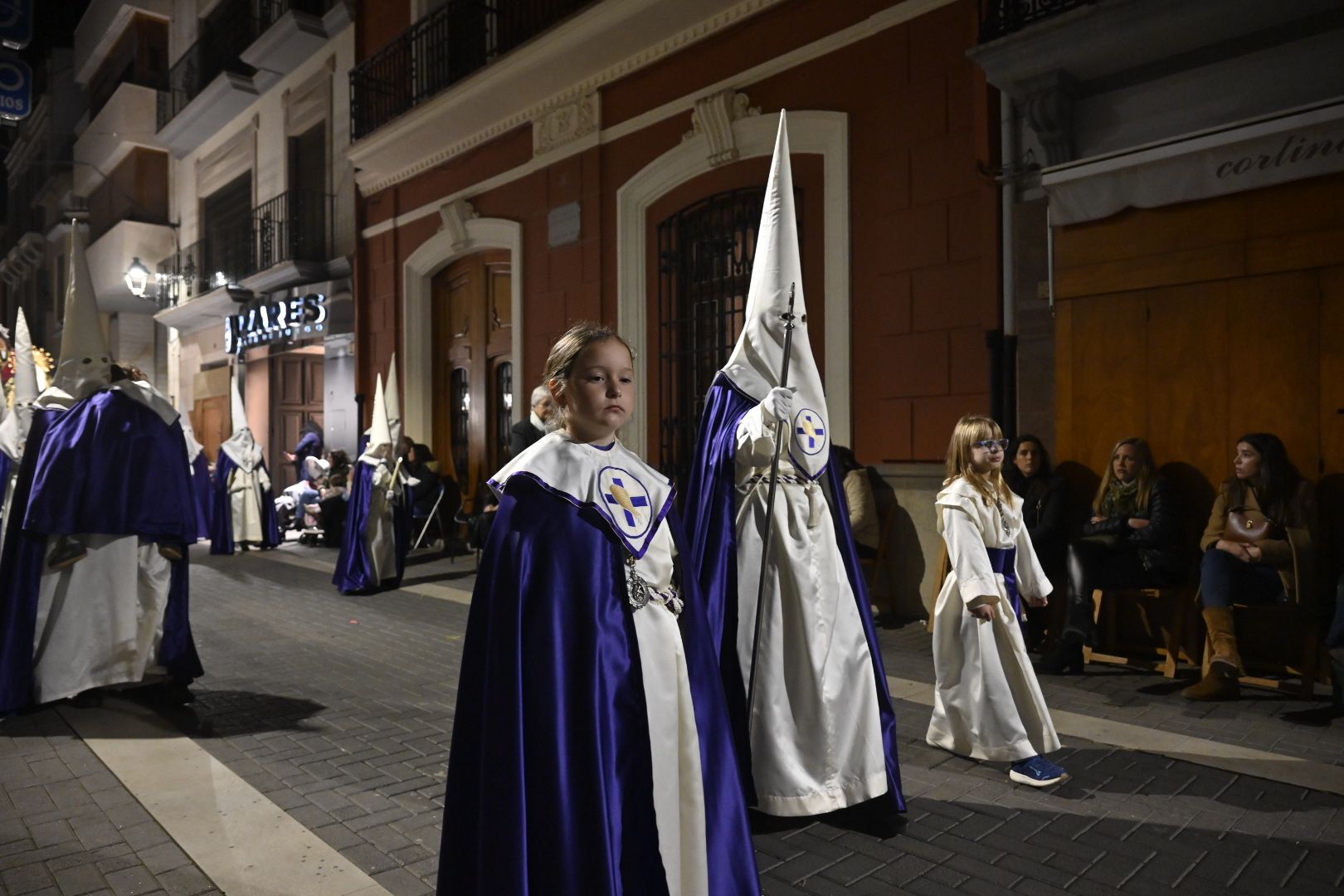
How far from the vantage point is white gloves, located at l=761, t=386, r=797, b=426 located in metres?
3.14

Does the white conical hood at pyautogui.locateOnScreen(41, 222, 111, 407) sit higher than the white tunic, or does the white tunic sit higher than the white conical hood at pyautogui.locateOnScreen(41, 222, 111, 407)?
the white conical hood at pyautogui.locateOnScreen(41, 222, 111, 407)

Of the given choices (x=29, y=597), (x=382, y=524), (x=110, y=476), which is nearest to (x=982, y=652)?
(x=110, y=476)

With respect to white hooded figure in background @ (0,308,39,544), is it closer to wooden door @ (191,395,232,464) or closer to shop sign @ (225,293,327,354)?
shop sign @ (225,293,327,354)

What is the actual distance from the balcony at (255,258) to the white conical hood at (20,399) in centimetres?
826

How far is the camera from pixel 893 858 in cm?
313

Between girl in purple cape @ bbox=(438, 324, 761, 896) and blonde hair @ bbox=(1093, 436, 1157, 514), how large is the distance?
15.1 feet

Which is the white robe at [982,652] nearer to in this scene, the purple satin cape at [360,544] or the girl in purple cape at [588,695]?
the girl in purple cape at [588,695]

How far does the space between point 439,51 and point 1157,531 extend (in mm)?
11108

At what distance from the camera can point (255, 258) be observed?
18000mm

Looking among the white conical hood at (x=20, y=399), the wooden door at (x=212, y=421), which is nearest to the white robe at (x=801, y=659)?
the white conical hood at (x=20, y=399)

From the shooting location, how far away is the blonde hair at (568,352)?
2258mm

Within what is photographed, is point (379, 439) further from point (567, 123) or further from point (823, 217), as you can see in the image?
point (823, 217)

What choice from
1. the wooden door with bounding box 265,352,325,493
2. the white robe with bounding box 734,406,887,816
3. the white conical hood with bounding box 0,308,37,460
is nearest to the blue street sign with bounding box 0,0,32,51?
the white conical hood with bounding box 0,308,37,460

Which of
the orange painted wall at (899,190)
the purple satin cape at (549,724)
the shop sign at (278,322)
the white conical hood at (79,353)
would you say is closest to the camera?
the purple satin cape at (549,724)
